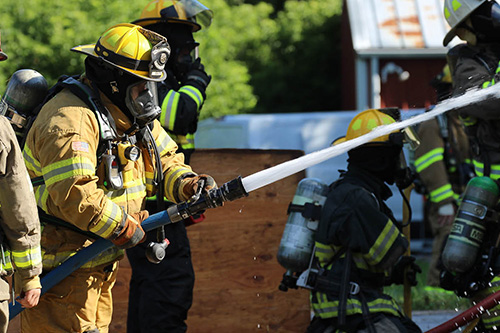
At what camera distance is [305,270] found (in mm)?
4707

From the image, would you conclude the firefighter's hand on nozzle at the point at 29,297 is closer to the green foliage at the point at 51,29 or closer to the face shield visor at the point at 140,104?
the face shield visor at the point at 140,104

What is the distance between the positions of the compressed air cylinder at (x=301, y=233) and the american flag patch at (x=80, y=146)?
149 cm

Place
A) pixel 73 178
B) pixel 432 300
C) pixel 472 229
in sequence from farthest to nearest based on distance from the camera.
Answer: pixel 432 300, pixel 472 229, pixel 73 178

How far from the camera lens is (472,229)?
16.1ft

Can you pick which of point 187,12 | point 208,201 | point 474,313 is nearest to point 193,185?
point 208,201

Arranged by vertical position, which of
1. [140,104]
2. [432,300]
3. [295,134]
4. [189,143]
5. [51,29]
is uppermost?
[140,104]

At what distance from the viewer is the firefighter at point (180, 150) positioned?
4738 millimetres

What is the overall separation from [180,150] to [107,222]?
4.98 ft

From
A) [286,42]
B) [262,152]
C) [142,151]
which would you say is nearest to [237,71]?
[286,42]

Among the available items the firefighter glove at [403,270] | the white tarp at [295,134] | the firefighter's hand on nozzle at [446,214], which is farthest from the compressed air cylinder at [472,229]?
the white tarp at [295,134]

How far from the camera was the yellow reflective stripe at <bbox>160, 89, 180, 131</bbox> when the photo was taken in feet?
16.2

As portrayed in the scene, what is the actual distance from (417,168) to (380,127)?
3.01 m

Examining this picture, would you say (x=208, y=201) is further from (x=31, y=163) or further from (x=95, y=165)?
(x=31, y=163)

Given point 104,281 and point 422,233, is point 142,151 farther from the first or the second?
point 422,233
